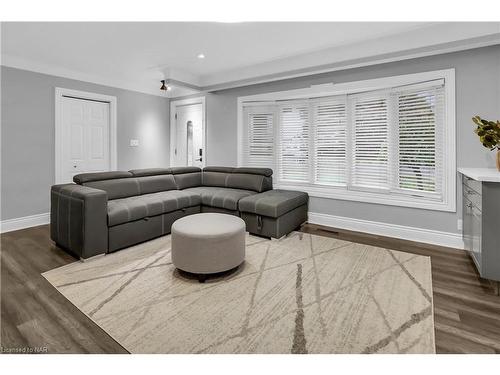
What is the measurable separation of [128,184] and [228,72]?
2529mm

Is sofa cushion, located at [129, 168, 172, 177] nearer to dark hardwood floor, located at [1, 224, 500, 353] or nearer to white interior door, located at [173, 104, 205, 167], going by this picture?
white interior door, located at [173, 104, 205, 167]

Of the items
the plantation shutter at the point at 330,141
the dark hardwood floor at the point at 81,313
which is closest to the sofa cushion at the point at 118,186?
the dark hardwood floor at the point at 81,313

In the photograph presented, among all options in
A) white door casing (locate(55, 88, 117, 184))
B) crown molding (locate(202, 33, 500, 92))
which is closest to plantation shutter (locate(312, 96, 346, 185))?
crown molding (locate(202, 33, 500, 92))

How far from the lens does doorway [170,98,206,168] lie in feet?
18.7

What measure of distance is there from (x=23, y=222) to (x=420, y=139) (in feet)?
18.5

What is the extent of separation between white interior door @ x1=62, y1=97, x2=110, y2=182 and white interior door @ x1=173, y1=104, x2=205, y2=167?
4.75 ft

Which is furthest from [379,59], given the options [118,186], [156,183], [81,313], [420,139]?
[81,313]

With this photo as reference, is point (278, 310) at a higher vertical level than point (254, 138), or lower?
lower

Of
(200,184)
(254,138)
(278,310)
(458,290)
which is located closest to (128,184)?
(200,184)

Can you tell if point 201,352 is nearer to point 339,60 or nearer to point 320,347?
point 320,347

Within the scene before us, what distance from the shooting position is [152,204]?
3451mm

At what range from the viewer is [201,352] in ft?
5.11

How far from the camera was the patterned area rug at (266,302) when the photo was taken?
1.66 m
